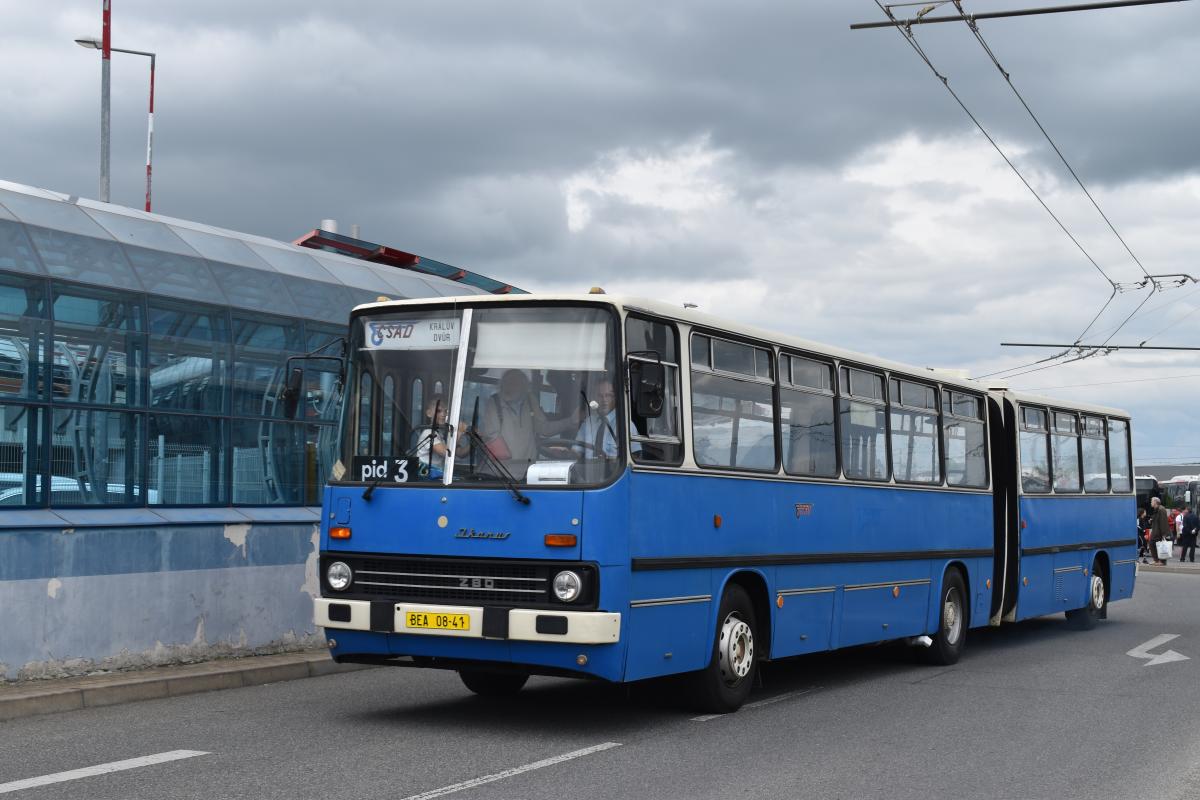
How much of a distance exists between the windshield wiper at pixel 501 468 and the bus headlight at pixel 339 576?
1277 millimetres

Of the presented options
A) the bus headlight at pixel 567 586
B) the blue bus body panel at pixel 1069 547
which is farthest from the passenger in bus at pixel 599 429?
the blue bus body panel at pixel 1069 547

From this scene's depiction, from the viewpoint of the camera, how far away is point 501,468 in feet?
31.8

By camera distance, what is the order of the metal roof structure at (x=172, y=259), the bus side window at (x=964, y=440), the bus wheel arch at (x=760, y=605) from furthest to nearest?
1. the bus side window at (x=964, y=440)
2. the metal roof structure at (x=172, y=259)
3. the bus wheel arch at (x=760, y=605)

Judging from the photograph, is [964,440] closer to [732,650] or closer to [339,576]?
[732,650]

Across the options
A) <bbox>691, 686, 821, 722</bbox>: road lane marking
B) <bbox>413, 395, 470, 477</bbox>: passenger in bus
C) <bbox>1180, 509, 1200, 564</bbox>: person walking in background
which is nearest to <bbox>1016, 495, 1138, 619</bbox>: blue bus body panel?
<bbox>691, 686, 821, 722</bbox>: road lane marking

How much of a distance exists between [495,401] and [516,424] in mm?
224

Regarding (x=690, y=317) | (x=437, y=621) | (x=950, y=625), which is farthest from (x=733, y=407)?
(x=950, y=625)

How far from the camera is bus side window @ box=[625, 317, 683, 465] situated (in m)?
9.77

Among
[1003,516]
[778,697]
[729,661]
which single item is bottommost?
[778,697]

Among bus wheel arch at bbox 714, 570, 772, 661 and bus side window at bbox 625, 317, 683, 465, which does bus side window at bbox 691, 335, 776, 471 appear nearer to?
bus side window at bbox 625, 317, 683, 465

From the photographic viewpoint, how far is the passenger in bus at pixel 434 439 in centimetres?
988

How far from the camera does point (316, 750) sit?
8.88m

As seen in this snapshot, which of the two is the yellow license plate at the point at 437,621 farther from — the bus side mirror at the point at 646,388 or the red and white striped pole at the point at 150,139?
the red and white striped pole at the point at 150,139

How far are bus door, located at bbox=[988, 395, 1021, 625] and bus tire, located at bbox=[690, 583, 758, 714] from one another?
698 centimetres
